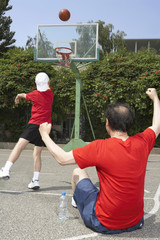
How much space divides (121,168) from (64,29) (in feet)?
29.6

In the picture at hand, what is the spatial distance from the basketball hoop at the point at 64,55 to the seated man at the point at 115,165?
7757 mm

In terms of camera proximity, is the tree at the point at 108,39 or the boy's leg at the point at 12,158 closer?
the boy's leg at the point at 12,158

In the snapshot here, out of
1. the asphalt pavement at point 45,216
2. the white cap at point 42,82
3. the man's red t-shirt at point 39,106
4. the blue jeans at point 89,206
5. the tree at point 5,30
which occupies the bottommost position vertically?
the asphalt pavement at point 45,216

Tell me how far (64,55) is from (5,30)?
1600 centimetres

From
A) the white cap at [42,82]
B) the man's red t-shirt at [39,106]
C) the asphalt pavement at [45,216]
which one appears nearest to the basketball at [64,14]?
the white cap at [42,82]

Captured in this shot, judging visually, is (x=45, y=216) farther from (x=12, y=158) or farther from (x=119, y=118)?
(x=119, y=118)

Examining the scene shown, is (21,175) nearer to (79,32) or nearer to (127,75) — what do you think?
(79,32)

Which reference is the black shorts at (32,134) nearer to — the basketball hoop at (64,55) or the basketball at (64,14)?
the basketball hoop at (64,55)

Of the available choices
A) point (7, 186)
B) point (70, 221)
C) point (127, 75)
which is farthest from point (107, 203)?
point (127, 75)

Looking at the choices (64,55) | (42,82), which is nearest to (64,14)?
(64,55)

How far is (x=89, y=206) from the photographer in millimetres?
2631

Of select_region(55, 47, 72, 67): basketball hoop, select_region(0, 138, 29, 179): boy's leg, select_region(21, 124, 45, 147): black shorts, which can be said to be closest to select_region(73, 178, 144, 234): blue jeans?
select_region(0, 138, 29, 179): boy's leg

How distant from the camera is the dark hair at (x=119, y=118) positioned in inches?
95.3

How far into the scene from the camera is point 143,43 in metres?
39.8
